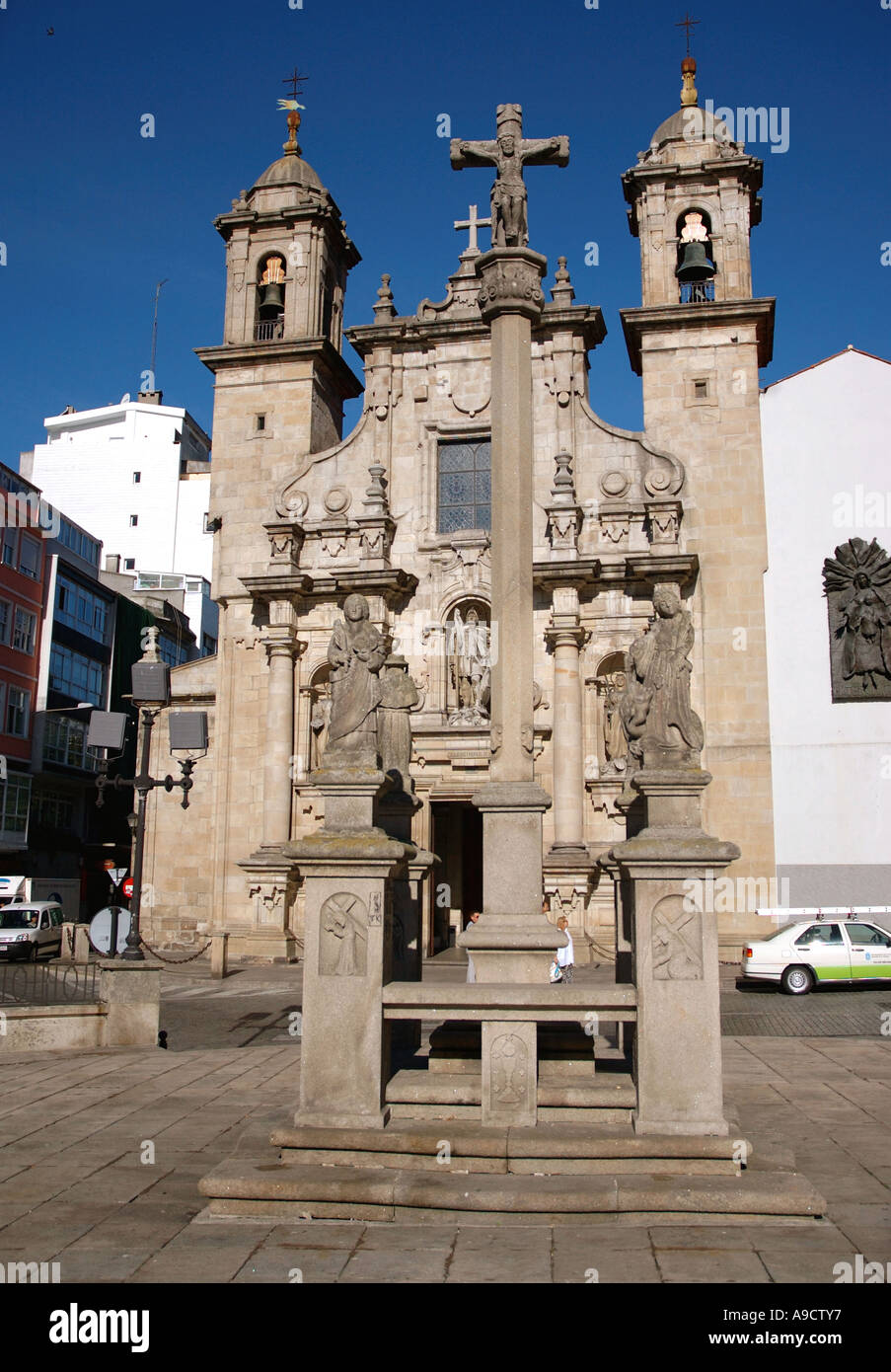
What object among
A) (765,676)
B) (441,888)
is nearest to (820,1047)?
(765,676)

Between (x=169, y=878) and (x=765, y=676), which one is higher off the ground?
(x=765, y=676)

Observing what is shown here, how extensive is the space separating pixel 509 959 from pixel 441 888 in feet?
59.2

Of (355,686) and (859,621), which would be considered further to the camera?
(859,621)

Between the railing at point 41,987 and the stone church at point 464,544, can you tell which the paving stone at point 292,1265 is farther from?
the stone church at point 464,544

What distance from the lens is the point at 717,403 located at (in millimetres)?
25594

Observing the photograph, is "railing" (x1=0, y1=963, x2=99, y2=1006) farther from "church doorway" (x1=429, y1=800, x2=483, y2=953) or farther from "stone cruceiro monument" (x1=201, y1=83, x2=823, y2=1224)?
"church doorway" (x1=429, y1=800, x2=483, y2=953)

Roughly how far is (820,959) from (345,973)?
44.9ft

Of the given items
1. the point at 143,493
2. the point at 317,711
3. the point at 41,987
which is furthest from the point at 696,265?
the point at 143,493

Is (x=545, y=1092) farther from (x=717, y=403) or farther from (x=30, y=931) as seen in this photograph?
(x=30, y=931)

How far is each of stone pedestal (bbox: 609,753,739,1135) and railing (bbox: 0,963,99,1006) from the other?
29.8ft

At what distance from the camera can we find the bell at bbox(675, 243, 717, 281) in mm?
25812

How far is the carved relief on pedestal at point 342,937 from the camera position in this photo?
788 centimetres
